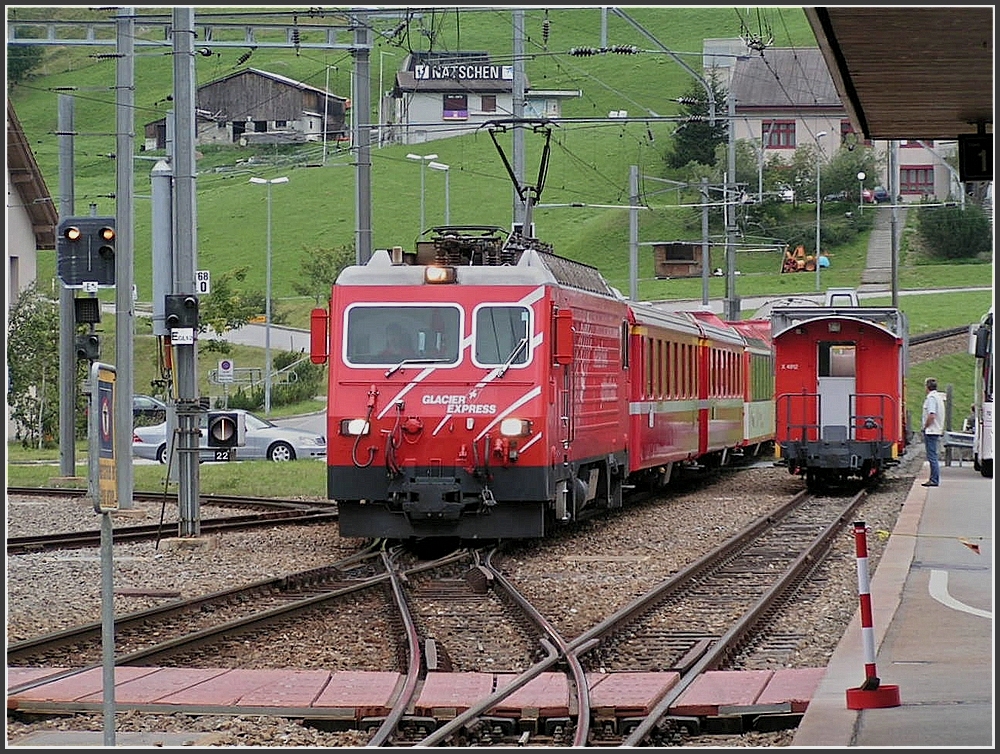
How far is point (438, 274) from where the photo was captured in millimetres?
18062

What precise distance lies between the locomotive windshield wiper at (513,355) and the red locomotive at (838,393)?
12.4 metres

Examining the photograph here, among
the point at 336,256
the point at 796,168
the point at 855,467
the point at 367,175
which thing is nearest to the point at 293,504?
the point at 367,175

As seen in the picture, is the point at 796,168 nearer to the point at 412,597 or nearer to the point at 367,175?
the point at 367,175

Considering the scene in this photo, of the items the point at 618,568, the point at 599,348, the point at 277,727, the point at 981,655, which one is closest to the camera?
the point at 277,727

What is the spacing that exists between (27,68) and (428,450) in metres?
99.0

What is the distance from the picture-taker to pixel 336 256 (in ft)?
233

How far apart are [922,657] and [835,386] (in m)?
19.0

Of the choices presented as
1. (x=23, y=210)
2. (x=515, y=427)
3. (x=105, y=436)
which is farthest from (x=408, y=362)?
(x=23, y=210)

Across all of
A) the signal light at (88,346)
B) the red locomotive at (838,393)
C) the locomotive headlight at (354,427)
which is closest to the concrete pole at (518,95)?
the red locomotive at (838,393)

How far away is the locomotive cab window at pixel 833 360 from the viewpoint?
97.9ft

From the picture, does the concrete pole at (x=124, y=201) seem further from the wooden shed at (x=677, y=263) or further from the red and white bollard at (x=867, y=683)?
the wooden shed at (x=677, y=263)

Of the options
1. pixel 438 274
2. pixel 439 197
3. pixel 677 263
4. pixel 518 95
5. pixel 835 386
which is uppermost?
pixel 439 197

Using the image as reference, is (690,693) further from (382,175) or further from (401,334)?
(382,175)

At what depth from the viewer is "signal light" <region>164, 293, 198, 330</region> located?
19562 millimetres
